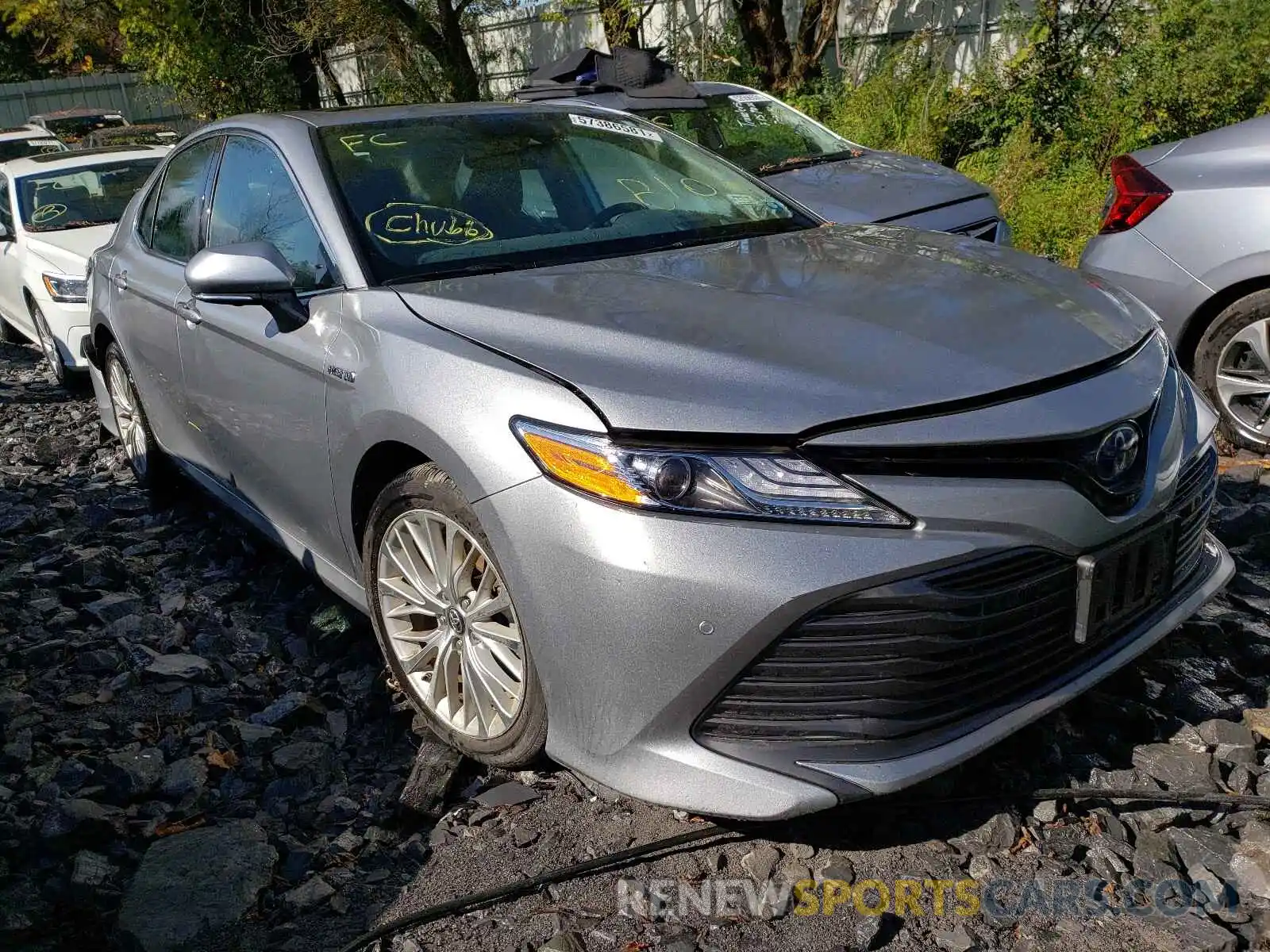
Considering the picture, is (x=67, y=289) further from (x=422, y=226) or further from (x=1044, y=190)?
(x=1044, y=190)

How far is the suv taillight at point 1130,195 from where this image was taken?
4.86 metres

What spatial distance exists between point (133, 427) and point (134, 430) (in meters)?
0.04

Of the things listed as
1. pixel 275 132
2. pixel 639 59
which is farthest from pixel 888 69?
pixel 275 132

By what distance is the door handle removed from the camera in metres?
4.00

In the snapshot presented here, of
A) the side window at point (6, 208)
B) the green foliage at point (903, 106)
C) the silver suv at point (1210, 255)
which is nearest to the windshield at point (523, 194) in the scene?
the silver suv at point (1210, 255)

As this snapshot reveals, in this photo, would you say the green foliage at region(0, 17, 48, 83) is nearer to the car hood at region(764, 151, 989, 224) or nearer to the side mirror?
the car hood at region(764, 151, 989, 224)

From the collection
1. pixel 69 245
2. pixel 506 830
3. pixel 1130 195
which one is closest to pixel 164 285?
pixel 506 830

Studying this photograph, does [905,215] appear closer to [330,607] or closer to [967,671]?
[330,607]

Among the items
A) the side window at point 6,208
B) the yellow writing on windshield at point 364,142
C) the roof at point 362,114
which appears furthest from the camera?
the side window at point 6,208

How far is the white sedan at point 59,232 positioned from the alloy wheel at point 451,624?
5.63 metres

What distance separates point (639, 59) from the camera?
8555mm

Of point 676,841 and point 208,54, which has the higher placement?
point 208,54

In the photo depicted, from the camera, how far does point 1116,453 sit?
2.45 metres

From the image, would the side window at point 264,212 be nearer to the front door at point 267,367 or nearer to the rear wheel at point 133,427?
the front door at point 267,367
